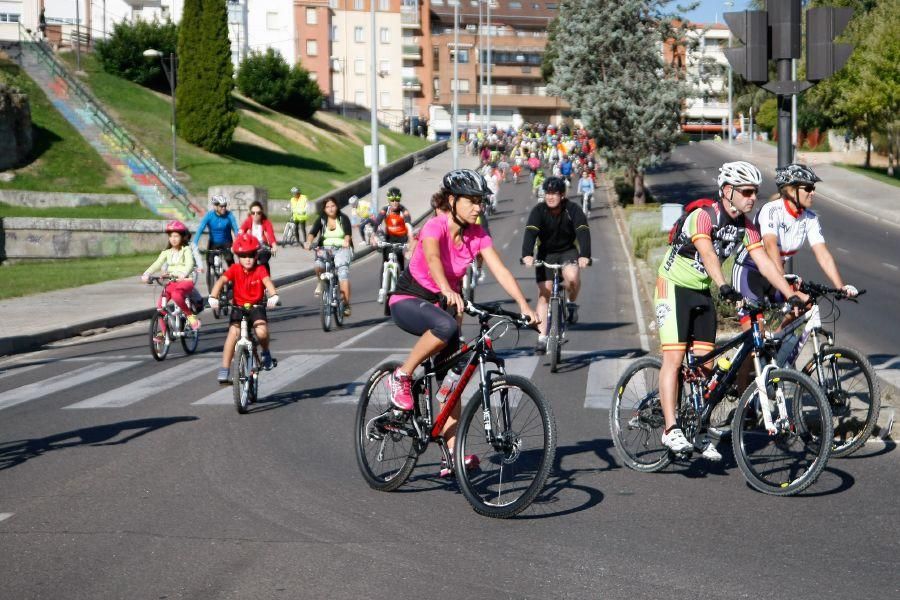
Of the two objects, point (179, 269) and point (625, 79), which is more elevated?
point (625, 79)

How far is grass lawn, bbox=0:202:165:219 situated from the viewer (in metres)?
36.5

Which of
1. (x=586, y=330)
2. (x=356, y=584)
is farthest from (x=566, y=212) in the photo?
(x=356, y=584)

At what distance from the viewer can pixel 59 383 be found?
41.5 ft

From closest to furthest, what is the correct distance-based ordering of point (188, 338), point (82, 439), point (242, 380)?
point (82, 439)
point (242, 380)
point (188, 338)

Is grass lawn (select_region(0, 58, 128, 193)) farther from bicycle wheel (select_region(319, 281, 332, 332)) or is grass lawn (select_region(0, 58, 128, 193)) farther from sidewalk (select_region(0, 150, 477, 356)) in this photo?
bicycle wheel (select_region(319, 281, 332, 332))

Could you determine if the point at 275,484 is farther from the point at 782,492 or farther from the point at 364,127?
the point at 364,127

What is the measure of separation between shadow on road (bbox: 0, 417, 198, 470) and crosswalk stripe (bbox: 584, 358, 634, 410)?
3589 mm

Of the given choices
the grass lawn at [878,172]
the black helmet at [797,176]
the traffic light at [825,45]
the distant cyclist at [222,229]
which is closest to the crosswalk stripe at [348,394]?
the black helmet at [797,176]

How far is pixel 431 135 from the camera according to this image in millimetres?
109438

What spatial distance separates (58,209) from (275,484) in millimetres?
32596

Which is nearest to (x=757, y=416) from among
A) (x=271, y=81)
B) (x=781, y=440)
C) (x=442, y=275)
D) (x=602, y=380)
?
(x=781, y=440)

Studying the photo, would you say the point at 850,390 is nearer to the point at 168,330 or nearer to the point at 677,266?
the point at 677,266

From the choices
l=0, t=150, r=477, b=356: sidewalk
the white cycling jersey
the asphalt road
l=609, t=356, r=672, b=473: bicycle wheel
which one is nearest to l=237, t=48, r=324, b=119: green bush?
l=0, t=150, r=477, b=356: sidewalk

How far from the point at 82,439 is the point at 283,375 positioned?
378 centimetres
